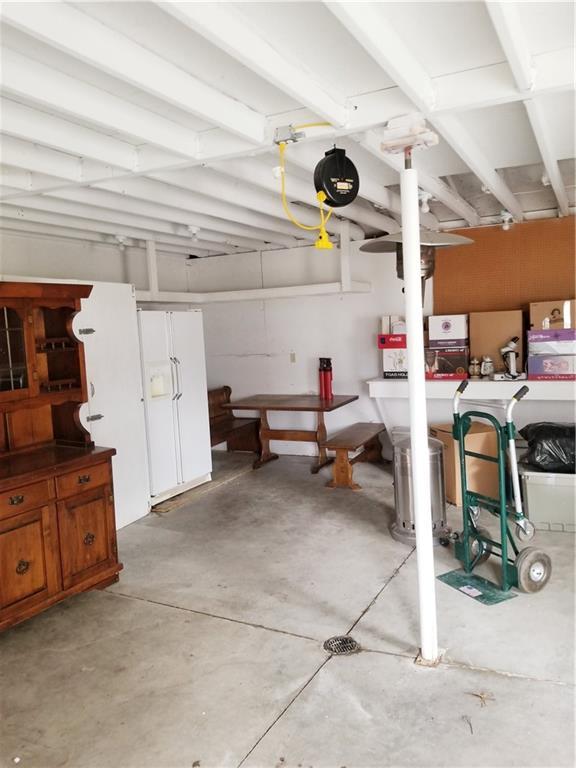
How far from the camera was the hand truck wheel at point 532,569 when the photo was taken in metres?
3.58

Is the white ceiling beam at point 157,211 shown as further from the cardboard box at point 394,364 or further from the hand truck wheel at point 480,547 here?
the hand truck wheel at point 480,547

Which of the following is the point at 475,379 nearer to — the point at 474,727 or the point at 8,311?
the point at 474,727

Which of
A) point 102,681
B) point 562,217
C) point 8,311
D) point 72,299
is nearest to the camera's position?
point 102,681

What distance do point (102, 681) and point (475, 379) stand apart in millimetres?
4401

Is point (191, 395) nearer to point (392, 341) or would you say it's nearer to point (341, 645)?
point (392, 341)

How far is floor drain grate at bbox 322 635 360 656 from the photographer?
3.12m

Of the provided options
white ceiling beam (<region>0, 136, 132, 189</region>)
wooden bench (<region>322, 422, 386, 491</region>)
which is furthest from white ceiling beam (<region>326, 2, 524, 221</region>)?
wooden bench (<region>322, 422, 386, 491</region>)

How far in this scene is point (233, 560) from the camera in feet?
14.5

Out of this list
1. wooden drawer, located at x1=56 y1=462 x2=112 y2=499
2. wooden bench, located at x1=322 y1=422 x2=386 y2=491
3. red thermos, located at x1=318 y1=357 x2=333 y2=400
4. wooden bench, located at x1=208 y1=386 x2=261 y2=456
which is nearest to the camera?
wooden drawer, located at x1=56 y1=462 x2=112 y2=499

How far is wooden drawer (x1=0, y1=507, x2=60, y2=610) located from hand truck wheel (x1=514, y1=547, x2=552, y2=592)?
2.91 m

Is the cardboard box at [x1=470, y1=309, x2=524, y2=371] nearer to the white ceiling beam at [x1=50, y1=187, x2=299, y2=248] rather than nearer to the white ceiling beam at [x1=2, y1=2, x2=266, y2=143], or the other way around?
the white ceiling beam at [x1=50, y1=187, x2=299, y2=248]

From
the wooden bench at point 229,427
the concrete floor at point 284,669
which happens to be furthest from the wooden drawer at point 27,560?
the wooden bench at point 229,427

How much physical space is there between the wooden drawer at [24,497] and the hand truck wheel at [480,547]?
109 inches

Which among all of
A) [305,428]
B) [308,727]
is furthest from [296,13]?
[305,428]
